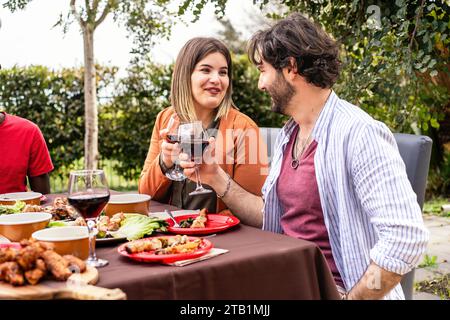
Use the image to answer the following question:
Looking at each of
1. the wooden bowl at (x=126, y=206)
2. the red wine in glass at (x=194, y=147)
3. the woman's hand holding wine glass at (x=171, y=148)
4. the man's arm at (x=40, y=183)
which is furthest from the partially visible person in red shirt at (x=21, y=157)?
the red wine in glass at (x=194, y=147)

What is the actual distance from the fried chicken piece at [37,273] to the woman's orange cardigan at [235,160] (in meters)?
1.31

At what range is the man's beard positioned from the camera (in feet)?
7.06

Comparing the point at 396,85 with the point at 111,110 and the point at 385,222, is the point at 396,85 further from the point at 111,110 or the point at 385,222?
the point at 111,110

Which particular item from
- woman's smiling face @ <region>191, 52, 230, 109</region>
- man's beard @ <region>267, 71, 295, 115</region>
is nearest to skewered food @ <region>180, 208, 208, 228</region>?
man's beard @ <region>267, 71, 295, 115</region>

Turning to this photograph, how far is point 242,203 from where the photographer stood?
2410mm

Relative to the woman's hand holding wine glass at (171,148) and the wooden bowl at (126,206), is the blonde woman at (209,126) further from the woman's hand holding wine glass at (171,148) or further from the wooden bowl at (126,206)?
the wooden bowl at (126,206)

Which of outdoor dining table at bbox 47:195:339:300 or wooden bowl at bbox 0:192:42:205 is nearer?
outdoor dining table at bbox 47:195:339:300

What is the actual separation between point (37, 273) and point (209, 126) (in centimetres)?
175

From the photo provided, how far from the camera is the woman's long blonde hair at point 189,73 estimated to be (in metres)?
2.90

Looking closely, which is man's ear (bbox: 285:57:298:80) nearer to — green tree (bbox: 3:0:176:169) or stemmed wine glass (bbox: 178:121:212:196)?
stemmed wine glass (bbox: 178:121:212:196)

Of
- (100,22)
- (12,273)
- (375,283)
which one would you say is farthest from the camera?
(100,22)

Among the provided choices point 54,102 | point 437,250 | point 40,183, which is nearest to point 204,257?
point 40,183

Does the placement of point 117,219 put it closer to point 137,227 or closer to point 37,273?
point 137,227

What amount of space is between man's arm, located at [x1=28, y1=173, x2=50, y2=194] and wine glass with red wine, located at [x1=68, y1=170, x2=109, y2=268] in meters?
1.51
